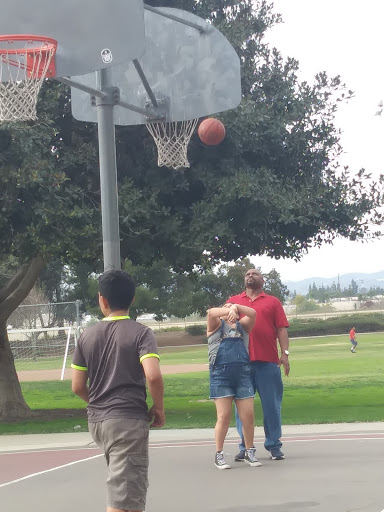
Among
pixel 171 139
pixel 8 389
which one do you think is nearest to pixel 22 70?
pixel 171 139

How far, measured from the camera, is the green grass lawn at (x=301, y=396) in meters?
16.3

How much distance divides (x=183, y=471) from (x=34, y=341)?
34363 mm

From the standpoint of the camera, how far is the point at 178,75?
42.7 feet

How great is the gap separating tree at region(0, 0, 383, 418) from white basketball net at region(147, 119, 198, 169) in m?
2.03

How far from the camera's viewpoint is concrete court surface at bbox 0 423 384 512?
8.48 metres

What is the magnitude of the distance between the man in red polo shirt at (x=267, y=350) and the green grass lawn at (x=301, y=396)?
4643 millimetres

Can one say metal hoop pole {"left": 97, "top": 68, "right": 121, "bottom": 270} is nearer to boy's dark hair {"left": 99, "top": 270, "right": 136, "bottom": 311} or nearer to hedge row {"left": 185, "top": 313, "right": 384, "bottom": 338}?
boy's dark hair {"left": 99, "top": 270, "right": 136, "bottom": 311}

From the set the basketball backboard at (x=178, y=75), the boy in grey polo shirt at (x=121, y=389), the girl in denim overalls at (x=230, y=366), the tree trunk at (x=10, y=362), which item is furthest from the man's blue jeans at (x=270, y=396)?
the tree trunk at (x=10, y=362)

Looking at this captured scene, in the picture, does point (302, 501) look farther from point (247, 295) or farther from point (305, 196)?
point (305, 196)

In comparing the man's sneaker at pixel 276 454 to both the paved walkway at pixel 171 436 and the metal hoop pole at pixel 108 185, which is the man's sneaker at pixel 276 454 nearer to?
the paved walkway at pixel 171 436

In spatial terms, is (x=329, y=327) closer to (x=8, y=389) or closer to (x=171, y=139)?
(x=8, y=389)

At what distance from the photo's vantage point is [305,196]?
16.4 m

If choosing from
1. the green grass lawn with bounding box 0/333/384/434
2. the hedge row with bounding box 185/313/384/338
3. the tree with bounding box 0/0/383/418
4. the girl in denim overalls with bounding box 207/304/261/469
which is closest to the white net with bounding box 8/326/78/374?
the green grass lawn with bounding box 0/333/384/434

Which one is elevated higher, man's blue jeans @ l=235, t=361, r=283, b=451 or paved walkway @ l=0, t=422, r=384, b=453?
man's blue jeans @ l=235, t=361, r=283, b=451
